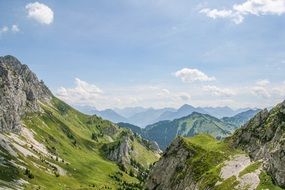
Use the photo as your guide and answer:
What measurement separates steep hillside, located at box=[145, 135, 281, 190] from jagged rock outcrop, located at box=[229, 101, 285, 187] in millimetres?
1672

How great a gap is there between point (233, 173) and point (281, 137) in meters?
11.3

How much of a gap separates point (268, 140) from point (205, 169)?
1450 centimetres

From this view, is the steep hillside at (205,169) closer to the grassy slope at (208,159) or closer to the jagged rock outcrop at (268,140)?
the grassy slope at (208,159)

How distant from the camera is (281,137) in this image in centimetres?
7944

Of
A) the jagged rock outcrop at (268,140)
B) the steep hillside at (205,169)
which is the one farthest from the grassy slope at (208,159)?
the jagged rock outcrop at (268,140)

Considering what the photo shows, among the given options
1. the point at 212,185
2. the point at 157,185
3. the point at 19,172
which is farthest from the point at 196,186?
the point at 19,172

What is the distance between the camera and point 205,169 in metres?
89.8

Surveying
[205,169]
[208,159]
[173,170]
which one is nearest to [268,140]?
[208,159]

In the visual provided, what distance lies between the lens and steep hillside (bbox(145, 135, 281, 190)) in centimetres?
7350

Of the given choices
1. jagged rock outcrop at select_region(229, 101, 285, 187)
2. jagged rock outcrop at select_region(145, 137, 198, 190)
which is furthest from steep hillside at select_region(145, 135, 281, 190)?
jagged rock outcrop at select_region(229, 101, 285, 187)

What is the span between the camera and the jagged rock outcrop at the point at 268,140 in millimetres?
71500

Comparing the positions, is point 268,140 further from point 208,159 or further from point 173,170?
point 173,170

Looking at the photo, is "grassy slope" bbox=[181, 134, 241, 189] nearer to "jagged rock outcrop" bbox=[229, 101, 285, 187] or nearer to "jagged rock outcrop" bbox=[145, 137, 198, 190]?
"jagged rock outcrop" bbox=[145, 137, 198, 190]

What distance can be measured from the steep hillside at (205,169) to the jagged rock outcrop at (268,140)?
1.67 meters
